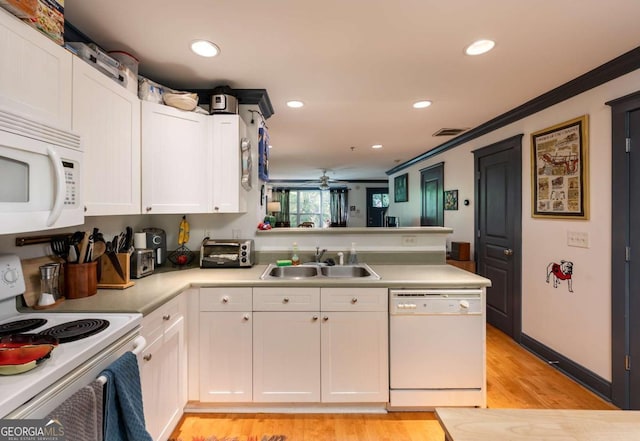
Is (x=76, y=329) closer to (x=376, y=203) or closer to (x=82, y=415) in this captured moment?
(x=82, y=415)

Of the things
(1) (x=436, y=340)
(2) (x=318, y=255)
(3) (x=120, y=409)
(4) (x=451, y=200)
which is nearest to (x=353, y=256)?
(2) (x=318, y=255)

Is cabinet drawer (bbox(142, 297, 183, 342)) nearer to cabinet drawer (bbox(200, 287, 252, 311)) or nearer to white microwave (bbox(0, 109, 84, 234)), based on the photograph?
cabinet drawer (bbox(200, 287, 252, 311))

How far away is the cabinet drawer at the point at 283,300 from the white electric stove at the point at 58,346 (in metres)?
0.73

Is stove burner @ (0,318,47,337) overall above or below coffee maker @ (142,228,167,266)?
below

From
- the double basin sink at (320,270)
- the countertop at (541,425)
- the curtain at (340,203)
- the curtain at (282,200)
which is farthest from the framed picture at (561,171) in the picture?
the curtain at (282,200)

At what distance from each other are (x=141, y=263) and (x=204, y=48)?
144 cm

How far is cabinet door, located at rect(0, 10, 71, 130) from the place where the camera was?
1.06 metres

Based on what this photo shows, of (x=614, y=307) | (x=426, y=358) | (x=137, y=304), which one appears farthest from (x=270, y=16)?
(x=614, y=307)

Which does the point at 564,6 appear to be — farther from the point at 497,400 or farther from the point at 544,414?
the point at 497,400

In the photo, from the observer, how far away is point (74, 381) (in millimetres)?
984

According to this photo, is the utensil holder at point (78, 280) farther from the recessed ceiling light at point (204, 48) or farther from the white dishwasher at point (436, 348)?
the white dishwasher at point (436, 348)

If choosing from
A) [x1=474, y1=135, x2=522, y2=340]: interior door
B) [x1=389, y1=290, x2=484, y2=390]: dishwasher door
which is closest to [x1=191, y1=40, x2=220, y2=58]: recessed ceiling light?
[x1=389, y1=290, x2=484, y2=390]: dishwasher door

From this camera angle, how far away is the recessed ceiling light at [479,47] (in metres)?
1.78

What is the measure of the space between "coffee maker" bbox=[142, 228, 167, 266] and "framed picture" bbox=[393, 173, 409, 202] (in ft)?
17.1
